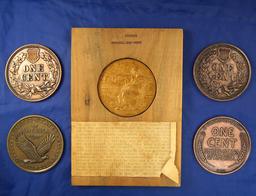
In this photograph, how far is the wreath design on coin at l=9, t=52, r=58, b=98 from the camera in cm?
118

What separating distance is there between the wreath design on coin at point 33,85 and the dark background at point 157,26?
4 cm

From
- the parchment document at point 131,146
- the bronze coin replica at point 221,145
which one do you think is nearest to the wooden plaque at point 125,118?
the parchment document at point 131,146

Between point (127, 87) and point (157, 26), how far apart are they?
0.90 feet

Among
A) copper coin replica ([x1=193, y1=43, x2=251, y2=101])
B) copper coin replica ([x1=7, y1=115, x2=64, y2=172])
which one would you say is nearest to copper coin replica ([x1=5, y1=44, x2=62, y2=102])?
copper coin replica ([x1=7, y1=115, x2=64, y2=172])

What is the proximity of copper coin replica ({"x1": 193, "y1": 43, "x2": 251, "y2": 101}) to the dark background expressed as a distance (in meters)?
0.03

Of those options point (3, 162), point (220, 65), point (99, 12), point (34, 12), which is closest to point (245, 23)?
point (220, 65)

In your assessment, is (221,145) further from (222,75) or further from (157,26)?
(157,26)

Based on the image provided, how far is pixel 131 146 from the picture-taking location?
1.16 metres

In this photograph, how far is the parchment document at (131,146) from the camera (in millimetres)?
1158

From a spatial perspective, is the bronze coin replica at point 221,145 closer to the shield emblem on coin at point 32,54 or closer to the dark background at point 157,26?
the dark background at point 157,26

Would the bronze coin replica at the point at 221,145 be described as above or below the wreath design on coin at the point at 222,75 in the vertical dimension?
below

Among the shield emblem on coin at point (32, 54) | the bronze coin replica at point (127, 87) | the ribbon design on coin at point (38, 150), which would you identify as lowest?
the ribbon design on coin at point (38, 150)

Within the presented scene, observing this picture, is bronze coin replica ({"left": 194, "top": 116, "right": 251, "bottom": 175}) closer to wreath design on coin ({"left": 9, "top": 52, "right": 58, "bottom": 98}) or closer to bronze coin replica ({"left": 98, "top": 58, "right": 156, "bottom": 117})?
bronze coin replica ({"left": 98, "top": 58, "right": 156, "bottom": 117})

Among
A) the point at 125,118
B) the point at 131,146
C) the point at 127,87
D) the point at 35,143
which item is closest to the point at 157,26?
the point at 127,87
